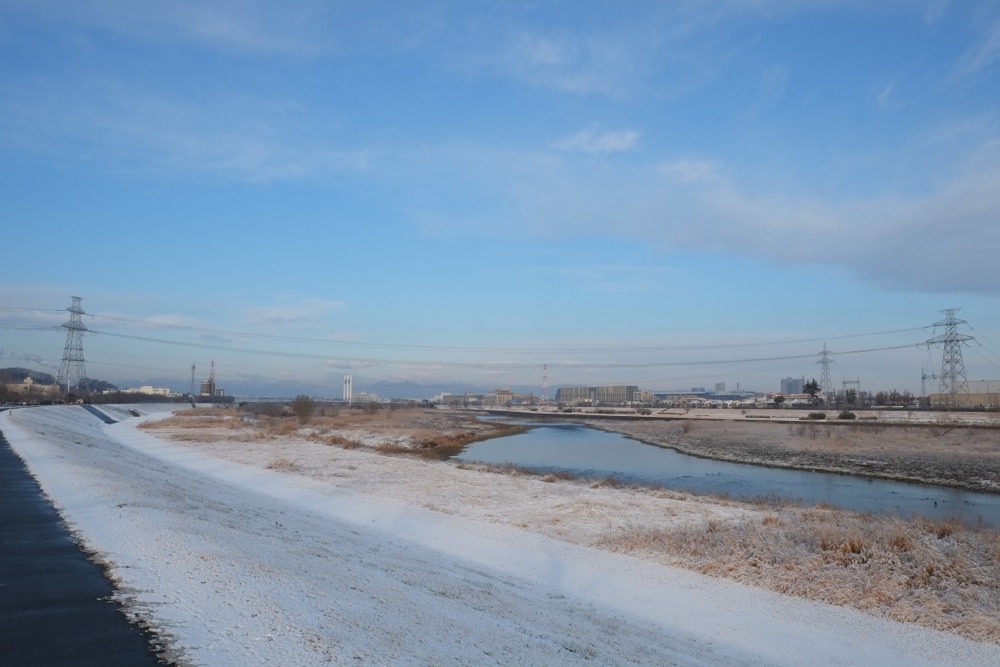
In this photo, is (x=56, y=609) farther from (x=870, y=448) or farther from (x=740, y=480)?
(x=870, y=448)

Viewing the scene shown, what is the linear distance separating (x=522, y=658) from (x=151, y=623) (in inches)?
146

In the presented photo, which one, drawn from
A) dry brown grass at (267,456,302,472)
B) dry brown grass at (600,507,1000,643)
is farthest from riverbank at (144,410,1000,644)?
dry brown grass at (267,456,302,472)

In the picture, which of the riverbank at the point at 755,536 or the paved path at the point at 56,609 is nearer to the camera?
the paved path at the point at 56,609

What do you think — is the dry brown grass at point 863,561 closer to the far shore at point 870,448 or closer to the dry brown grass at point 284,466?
the dry brown grass at point 284,466

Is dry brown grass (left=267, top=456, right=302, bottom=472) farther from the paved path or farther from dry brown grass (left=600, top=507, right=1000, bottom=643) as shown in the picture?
the paved path

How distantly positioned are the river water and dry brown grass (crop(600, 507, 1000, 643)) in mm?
5696

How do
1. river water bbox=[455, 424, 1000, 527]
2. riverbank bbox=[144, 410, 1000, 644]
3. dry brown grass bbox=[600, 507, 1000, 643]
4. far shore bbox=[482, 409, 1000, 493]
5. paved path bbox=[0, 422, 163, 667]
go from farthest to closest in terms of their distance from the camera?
1. far shore bbox=[482, 409, 1000, 493]
2. river water bbox=[455, 424, 1000, 527]
3. riverbank bbox=[144, 410, 1000, 644]
4. dry brown grass bbox=[600, 507, 1000, 643]
5. paved path bbox=[0, 422, 163, 667]

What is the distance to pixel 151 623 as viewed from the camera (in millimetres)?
6684

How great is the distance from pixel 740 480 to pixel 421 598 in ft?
86.9

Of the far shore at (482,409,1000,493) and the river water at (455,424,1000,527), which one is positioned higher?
the far shore at (482,409,1000,493)

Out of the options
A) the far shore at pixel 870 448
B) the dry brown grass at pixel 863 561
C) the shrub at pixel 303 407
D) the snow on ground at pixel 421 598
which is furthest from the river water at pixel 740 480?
the shrub at pixel 303 407

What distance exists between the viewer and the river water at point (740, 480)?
79.8 feet

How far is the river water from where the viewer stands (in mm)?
24312

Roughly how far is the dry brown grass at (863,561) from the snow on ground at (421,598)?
1.63 ft
